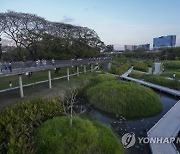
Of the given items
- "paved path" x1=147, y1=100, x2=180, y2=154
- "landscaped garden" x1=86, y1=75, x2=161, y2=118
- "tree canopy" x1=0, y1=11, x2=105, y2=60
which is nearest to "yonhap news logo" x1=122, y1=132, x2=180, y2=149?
"paved path" x1=147, y1=100, x2=180, y2=154

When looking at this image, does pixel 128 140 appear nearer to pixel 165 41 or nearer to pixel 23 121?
pixel 23 121

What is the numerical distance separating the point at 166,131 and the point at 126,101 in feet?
19.7

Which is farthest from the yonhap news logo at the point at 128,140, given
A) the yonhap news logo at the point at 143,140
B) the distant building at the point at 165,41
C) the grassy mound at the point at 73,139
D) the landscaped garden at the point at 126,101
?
the distant building at the point at 165,41

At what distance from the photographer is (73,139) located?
10.3 metres

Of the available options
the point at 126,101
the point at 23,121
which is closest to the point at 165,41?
the point at 126,101

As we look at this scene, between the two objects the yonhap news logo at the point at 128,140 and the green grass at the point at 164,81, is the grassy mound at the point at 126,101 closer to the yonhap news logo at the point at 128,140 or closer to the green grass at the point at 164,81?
the yonhap news logo at the point at 128,140

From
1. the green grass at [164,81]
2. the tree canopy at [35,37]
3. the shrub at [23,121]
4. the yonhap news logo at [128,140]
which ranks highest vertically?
the tree canopy at [35,37]

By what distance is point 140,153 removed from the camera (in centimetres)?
1162

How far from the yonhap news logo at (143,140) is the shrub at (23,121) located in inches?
199

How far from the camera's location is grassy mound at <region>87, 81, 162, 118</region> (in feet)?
59.1

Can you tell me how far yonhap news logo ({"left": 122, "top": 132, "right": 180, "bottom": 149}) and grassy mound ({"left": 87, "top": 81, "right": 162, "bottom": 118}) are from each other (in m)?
3.98

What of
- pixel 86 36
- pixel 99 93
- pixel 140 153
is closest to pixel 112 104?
pixel 99 93

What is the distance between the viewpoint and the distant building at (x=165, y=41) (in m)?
143

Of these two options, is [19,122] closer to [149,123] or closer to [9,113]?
[9,113]
